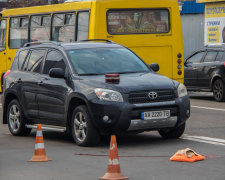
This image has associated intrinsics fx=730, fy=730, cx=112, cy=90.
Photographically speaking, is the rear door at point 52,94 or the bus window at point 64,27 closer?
the rear door at point 52,94

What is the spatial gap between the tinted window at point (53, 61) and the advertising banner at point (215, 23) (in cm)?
2206

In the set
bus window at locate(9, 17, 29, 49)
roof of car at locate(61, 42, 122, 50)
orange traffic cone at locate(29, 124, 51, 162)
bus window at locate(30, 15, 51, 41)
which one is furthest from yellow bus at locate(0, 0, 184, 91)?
orange traffic cone at locate(29, 124, 51, 162)

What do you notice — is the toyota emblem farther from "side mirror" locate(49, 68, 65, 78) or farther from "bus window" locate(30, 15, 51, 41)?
"bus window" locate(30, 15, 51, 41)

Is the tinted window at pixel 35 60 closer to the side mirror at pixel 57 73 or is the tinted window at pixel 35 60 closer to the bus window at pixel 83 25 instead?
the side mirror at pixel 57 73

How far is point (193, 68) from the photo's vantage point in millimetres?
23016

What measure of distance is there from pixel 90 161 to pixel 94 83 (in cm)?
193

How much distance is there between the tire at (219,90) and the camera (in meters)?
21.4

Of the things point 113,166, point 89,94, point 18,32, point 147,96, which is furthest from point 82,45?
point 18,32

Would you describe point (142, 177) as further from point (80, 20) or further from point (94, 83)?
point (80, 20)

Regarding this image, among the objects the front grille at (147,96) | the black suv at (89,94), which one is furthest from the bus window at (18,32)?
the front grille at (147,96)

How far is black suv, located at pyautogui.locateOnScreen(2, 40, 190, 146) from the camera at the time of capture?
11.1 meters

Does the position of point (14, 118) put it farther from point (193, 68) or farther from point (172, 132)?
point (193, 68)

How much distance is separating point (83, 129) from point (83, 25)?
801 cm

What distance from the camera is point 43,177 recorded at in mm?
8453
